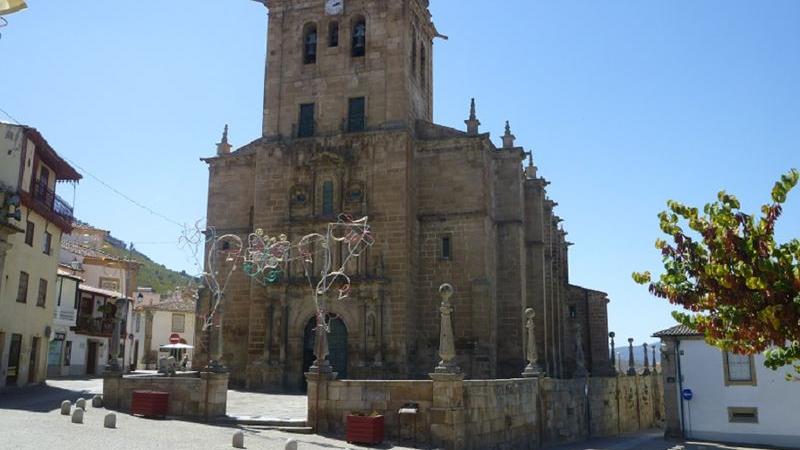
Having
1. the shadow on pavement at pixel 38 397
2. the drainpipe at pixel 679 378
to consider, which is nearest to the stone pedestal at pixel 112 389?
the shadow on pavement at pixel 38 397

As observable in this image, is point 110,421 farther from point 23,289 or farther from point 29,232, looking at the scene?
point 29,232

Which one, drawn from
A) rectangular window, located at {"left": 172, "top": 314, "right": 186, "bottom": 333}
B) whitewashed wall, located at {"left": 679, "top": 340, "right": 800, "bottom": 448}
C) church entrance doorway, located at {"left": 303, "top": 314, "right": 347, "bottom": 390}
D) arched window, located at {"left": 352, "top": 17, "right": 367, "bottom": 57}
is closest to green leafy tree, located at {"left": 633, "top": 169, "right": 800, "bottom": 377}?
whitewashed wall, located at {"left": 679, "top": 340, "right": 800, "bottom": 448}

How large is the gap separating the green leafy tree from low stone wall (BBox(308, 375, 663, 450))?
30.6 ft

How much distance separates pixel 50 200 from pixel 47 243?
5.47ft

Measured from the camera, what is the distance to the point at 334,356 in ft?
93.0

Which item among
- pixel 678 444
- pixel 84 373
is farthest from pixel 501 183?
pixel 84 373

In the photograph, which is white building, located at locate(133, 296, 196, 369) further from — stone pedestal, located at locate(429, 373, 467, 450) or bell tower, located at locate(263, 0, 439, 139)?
stone pedestal, located at locate(429, 373, 467, 450)

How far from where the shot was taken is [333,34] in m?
32.1

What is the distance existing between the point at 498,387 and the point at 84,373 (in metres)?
29.2

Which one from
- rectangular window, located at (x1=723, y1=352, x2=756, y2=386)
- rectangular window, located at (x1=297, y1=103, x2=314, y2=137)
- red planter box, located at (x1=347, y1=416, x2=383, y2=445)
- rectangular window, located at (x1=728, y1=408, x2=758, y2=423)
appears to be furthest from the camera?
rectangular window, located at (x1=297, y1=103, x2=314, y2=137)

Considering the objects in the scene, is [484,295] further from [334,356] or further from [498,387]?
[498,387]

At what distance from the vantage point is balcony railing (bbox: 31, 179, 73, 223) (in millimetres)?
26794

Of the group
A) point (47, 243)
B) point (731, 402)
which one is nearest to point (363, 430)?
point (731, 402)

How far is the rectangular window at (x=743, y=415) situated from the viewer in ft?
82.8
